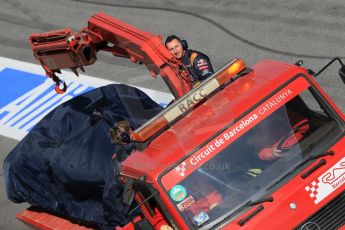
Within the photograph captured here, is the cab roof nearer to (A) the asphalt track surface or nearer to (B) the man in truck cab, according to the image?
(B) the man in truck cab

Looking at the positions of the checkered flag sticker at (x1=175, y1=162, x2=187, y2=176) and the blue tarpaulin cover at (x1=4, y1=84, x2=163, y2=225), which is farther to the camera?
the blue tarpaulin cover at (x1=4, y1=84, x2=163, y2=225)

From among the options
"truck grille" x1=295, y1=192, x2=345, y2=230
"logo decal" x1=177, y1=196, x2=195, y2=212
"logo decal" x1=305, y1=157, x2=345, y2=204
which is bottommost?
"truck grille" x1=295, y1=192, x2=345, y2=230

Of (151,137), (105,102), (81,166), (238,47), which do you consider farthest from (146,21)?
(151,137)

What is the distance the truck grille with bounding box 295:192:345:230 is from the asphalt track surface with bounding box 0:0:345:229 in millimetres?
4989

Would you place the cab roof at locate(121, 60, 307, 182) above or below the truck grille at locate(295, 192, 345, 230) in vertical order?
above

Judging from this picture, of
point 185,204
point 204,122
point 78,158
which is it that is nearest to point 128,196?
point 185,204

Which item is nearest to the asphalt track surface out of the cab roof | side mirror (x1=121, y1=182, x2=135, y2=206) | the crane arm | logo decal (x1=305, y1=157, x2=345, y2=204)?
the crane arm

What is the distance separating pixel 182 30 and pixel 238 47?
177cm

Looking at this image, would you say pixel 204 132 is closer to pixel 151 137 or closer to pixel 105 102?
pixel 151 137

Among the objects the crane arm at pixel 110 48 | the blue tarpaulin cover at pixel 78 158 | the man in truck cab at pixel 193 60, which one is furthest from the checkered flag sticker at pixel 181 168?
the man in truck cab at pixel 193 60

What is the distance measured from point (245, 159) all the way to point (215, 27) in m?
8.44

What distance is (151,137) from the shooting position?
6.99m

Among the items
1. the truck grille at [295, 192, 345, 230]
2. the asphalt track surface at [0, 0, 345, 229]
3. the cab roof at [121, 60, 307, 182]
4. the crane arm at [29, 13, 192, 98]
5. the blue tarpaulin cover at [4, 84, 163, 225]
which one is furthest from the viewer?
the asphalt track surface at [0, 0, 345, 229]

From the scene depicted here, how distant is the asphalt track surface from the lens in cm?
1285
